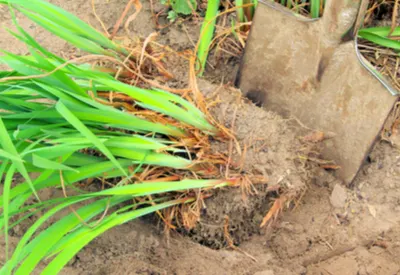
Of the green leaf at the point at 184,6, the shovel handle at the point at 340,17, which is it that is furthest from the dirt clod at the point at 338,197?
the green leaf at the point at 184,6

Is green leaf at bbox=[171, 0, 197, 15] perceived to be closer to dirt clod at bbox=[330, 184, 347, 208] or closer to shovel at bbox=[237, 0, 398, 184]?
shovel at bbox=[237, 0, 398, 184]

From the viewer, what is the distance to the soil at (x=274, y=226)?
4.65ft

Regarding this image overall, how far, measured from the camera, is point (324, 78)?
4.88ft

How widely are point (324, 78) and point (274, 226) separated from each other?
469 mm

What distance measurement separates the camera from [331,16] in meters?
1.39

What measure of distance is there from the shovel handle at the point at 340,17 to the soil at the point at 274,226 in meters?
0.30

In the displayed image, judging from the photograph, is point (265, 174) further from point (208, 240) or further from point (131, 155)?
point (131, 155)

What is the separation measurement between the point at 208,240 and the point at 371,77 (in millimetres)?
668

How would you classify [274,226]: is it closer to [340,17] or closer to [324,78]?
[324,78]

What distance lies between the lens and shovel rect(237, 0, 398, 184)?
1.39m

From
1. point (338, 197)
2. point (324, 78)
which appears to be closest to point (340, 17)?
point (324, 78)

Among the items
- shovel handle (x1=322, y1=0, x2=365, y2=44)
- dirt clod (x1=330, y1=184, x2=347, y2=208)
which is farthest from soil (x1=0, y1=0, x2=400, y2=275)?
Answer: shovel handle (x1=322, y1=0, x2=365, y2=44)

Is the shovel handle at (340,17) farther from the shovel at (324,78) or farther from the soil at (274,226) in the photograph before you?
the soil at (274,226)

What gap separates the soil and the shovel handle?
299mm
